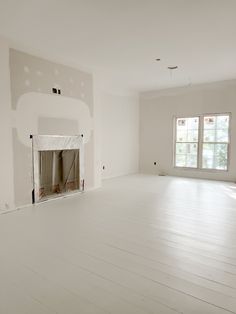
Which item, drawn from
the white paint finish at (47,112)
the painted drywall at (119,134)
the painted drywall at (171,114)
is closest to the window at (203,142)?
the painted drywall at (171,114)

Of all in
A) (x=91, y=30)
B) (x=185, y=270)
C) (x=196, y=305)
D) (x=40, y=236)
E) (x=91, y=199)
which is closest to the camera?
(x=196, y=305)

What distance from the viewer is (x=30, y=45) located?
13.3 feet

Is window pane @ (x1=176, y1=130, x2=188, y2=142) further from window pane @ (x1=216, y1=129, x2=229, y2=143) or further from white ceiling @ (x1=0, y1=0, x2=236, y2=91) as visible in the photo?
white ceiling @ (x1=0, y1=0, x2=236, y2=91)

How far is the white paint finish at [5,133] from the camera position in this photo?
3863 mm

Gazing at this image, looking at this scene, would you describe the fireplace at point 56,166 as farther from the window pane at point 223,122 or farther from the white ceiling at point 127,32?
the window pane at point 223,122

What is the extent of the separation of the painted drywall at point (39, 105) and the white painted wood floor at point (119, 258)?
83 cm

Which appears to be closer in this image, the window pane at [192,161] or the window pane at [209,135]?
the window pane at [209,135]

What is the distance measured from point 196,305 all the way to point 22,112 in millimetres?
3793

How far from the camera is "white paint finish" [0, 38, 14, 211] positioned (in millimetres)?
3863

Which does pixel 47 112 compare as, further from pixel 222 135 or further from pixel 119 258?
pixel 222 135

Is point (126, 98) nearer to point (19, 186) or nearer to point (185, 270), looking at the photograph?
point (19, 186)

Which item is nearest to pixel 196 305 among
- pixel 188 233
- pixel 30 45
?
pixel 188 233

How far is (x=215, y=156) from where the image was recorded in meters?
7.07

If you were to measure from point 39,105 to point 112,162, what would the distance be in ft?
11.3
